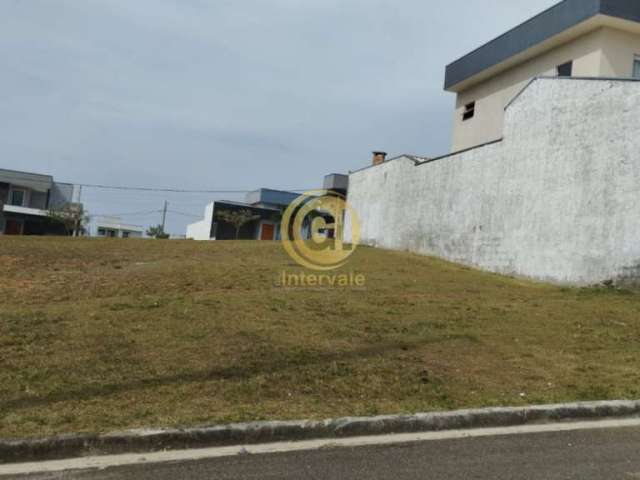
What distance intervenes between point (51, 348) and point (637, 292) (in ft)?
31.9

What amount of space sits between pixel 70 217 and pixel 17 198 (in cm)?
758

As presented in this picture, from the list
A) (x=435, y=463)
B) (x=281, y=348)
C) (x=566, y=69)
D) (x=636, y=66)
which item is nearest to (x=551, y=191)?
(x=636, y=66)

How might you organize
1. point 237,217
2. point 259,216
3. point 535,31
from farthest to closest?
point 259,216 < point 237,217 < point 535,31

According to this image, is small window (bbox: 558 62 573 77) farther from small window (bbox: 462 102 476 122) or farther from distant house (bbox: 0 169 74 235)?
distant house (bbox: 0 169 74 235)

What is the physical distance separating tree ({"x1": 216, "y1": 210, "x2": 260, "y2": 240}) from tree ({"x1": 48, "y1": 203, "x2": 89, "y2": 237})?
939 cm

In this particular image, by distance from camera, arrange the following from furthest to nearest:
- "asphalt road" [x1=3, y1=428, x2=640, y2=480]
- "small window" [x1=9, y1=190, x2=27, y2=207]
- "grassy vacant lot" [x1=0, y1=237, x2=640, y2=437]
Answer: "small window" [x1=9, y1=190, x2=27, y2=207] → "grassy vacant lot" [x1=0, y1=237, x2=640, y2=437] → "asphalt road" [x1=3, y1=428, x2=640, y2=480]

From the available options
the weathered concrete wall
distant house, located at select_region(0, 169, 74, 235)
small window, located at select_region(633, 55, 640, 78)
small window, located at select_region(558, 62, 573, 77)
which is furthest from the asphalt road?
distant house, located at select_region(0, 169, 74, 235)

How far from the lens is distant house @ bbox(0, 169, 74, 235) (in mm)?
39906

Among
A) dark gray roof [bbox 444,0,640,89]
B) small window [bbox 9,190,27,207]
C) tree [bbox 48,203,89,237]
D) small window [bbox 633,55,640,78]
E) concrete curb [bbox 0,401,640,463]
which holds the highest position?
dark gray roof [bbox 444,0,640,89]

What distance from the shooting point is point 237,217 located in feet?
129

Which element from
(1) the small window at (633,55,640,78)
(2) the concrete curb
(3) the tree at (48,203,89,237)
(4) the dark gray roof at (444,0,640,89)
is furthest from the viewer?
(3) the tree at (48,203,89,237)

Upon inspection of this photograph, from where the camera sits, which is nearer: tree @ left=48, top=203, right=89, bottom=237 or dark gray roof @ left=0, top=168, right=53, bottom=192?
tree @ left=48, top=203, right=89, bottom=237

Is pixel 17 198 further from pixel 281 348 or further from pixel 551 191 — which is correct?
pixel 281 348

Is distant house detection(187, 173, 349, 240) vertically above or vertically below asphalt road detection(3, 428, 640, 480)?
above
